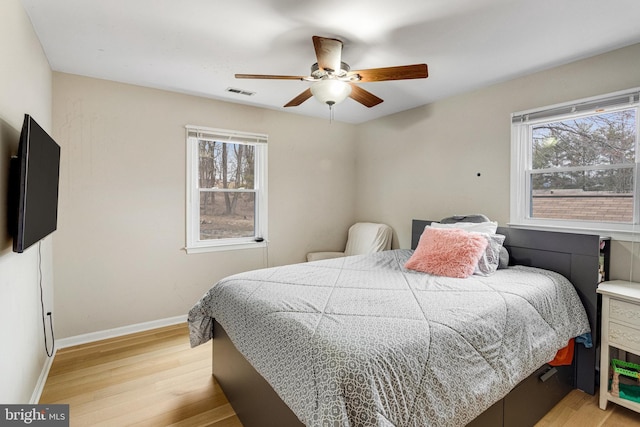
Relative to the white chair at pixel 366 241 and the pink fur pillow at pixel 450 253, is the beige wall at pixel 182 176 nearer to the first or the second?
the white chair at pixel 366 241

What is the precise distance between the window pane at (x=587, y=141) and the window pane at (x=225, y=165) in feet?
9.63

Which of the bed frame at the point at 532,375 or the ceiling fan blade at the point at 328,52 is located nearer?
the bed frame at the point at 532,375

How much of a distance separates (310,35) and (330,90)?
371mm

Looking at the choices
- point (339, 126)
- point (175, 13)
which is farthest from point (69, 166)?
point (339, 126)

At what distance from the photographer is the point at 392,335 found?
130 centimetres

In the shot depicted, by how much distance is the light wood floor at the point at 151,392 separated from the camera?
75.1 inches

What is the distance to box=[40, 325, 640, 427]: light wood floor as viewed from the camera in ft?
6.26

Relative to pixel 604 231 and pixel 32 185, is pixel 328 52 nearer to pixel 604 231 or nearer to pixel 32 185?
pixel 32 185

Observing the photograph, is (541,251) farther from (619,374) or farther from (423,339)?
(423,339)

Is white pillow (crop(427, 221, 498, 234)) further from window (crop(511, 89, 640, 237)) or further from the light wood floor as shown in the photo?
the light wood floor

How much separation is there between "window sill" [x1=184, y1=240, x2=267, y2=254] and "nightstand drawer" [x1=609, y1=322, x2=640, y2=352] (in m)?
3.16

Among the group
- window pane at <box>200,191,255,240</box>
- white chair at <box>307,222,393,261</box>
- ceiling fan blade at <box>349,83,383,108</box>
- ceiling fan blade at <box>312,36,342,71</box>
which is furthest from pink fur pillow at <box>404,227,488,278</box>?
window pane at <box>200,191,255,240</box>

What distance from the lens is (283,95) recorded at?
130 inches
